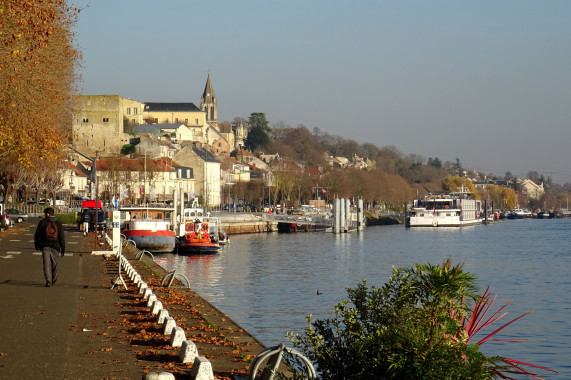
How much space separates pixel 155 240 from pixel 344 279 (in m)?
17.3

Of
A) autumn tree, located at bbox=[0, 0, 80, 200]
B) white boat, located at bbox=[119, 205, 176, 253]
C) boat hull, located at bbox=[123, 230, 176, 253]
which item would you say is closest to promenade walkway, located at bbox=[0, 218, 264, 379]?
autumn tree, located at bbox=[0, 0, 80, 200]

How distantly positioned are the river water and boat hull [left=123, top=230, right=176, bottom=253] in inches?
30.2

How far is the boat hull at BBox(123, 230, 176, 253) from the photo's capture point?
57.4m

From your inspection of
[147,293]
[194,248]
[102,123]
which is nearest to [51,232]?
[147,293]

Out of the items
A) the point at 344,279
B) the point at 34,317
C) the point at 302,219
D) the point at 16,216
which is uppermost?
the point at 16,216

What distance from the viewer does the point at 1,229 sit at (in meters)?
58.6

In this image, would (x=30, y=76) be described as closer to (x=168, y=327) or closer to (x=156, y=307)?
(x=156, y=307)

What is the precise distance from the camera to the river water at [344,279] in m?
25.7

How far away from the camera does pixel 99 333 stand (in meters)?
15.5

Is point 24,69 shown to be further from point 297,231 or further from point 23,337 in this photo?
point 297,231

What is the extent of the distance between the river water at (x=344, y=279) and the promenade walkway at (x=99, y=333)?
14.0ft

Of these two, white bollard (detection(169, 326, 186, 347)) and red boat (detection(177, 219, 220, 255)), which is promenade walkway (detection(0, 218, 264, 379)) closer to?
white bollard (detection(169, 326, 186, 347))

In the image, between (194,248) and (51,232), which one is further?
(194,248)

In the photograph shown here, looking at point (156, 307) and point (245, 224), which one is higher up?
point (245, 224)
